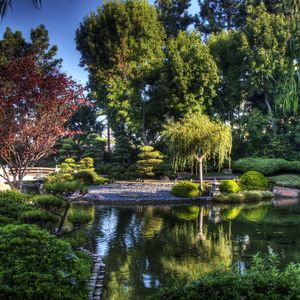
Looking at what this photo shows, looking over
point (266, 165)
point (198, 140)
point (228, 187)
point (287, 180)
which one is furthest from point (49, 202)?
point (266, 165)

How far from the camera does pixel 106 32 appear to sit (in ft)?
138

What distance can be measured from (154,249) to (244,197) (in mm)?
14865

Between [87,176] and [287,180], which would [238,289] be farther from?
[87,176]

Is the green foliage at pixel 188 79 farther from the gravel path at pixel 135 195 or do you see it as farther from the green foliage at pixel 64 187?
the green foliage at pixel 64 187

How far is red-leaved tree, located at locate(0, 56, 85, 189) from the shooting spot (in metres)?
16.1

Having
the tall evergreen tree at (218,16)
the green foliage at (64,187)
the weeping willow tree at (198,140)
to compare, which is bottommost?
the green foliage at (64,187)

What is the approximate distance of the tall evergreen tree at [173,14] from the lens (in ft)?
162

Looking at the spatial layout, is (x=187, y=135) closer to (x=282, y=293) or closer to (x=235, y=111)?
(x=235, y=111)

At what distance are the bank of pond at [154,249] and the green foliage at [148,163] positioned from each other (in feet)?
39.2

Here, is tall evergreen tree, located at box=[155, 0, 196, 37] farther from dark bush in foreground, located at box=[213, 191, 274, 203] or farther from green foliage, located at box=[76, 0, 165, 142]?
dark bush in foreground, located at box=[213, 191, 274, 203]

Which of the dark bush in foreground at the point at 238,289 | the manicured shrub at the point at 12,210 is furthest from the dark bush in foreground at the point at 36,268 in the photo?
the manicured shrub at the point at 12,210

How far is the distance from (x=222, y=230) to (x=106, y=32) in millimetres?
30765

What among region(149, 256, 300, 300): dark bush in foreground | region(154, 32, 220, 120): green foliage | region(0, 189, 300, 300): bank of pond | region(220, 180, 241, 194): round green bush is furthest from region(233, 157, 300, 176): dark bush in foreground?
region(149, 256, 300, 300): dark bush in foreground

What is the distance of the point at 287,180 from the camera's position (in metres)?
33.3
